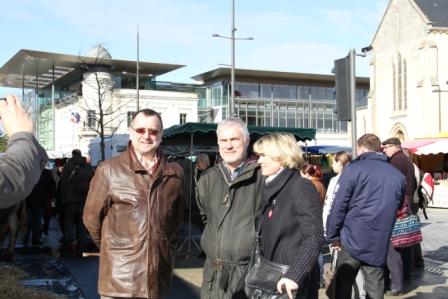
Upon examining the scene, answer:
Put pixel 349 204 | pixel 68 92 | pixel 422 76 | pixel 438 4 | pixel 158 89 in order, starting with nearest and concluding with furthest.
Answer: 1. pixel 349 204
2. pixel 422 76
3. pixel 438 4
4. pixel 158 89
5. pixel 68 92

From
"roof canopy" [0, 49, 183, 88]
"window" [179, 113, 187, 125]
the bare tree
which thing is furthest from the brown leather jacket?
"window" [179, 113, 187, 125]

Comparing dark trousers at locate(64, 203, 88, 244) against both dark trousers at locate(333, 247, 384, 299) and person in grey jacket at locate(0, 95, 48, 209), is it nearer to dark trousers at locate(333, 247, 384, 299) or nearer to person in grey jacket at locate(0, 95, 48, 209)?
dark trousers at locate(333, 247, 384, 299)

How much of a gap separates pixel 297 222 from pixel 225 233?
55 cm

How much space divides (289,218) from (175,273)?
18.5 feet

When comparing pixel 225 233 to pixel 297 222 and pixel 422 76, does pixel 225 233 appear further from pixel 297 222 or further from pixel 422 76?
pixel 422 76

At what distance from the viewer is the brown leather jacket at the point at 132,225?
3869 millimetres

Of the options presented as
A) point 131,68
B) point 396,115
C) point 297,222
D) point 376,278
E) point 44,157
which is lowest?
point 376,278

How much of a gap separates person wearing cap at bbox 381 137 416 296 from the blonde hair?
390 centimetres

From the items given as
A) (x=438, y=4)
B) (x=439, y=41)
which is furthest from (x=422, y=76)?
(x=438, y=4)

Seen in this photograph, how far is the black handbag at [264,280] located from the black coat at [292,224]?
82mm

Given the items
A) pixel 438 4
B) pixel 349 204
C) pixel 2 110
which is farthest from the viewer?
pixel 438 4

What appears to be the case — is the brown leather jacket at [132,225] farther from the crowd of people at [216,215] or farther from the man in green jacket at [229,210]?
the man in green jacket at [229,210]

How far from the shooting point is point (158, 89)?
203ft

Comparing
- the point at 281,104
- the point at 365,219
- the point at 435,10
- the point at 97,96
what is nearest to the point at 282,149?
the point at 365,219
